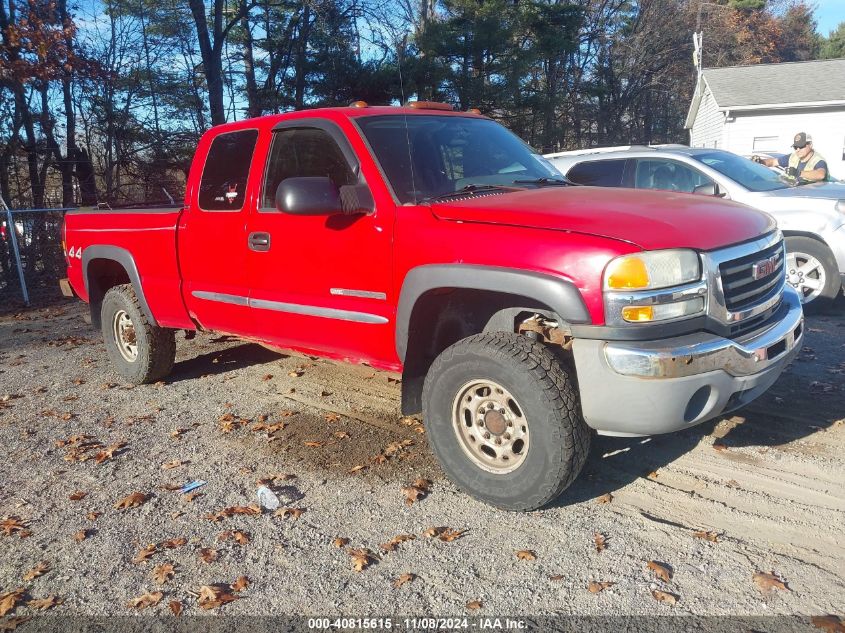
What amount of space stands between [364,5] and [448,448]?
19241 mm

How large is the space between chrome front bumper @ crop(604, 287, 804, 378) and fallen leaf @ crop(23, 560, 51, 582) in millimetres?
2838

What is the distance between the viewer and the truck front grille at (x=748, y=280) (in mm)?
3441

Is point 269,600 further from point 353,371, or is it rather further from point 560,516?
point 353,371

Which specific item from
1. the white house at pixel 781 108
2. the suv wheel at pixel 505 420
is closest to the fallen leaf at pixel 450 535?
the suv wheel at pixel 505 420

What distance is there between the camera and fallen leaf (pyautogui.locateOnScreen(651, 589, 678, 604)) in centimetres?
289

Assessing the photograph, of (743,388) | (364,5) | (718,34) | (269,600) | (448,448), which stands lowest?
(269,600)

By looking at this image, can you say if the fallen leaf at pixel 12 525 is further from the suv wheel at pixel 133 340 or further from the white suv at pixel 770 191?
the white suv at pixel 770 191

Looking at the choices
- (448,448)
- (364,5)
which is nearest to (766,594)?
(448,448)

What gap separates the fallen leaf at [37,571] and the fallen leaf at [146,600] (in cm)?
58

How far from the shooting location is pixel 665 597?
2906 millimetres

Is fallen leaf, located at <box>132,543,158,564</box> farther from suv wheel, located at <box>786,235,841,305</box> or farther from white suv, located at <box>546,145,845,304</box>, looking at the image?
suv wheel, located at <box>786,235,841,305</box>

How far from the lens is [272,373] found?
256 inches

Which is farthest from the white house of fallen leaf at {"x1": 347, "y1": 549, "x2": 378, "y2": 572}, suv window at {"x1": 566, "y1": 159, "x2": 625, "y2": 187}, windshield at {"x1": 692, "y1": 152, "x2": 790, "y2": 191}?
fallen leaf at {"x1": 347, "y1": 549, "x2": 378, "y2": 572}

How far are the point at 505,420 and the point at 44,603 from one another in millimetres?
2276
